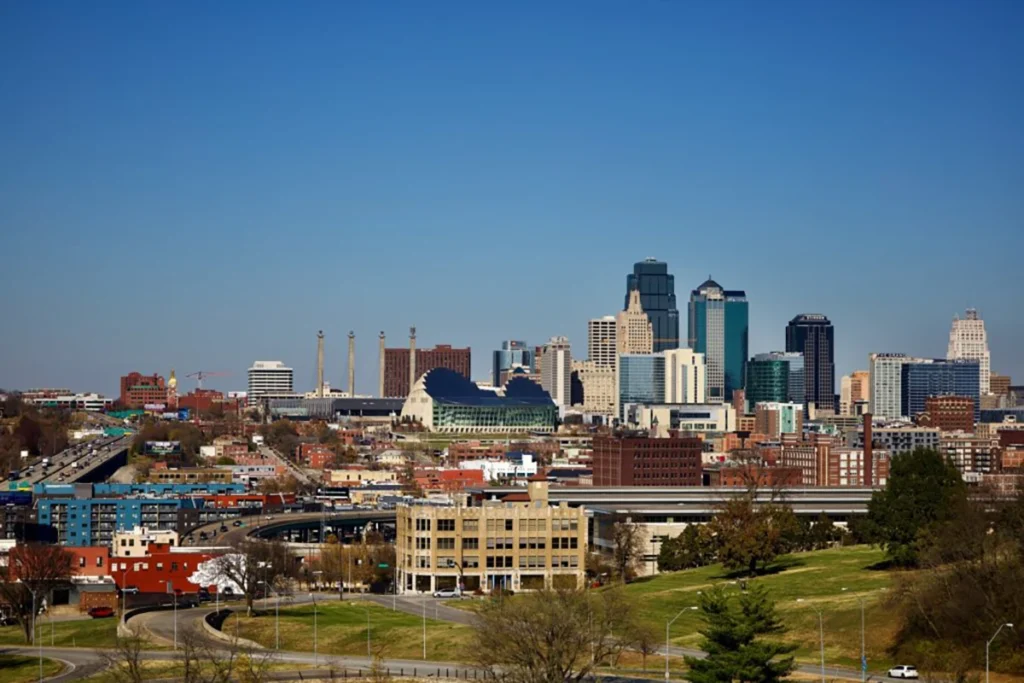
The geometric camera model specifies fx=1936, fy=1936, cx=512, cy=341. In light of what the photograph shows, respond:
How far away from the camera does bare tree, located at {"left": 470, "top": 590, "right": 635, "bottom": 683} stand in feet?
181

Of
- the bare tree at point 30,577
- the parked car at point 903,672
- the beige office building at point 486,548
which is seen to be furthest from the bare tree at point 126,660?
the parked car at point 903,672

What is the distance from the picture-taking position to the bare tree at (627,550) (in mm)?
93312

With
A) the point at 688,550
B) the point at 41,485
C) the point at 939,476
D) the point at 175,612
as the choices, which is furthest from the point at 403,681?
the point at 41,485

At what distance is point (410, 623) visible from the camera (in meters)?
72.3

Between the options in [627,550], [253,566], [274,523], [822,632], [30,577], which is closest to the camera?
[822,632]

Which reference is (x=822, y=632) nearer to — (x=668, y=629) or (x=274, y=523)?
(x=668, y=629)

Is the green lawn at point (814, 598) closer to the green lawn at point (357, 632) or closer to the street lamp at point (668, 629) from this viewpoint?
the street lamp at point (668, 629)

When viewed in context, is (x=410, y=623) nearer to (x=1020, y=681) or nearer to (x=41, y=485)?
(x=1020, y=681)

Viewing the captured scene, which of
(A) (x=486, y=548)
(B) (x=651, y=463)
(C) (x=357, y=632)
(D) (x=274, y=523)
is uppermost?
(B) (x=651, y=463)

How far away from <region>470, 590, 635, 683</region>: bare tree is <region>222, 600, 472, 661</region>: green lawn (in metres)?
4.04

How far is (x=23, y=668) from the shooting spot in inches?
2527

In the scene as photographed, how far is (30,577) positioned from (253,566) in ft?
37.5

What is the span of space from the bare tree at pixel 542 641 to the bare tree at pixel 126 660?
1011 centimetres

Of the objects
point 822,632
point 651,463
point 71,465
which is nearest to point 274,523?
point 651,463
